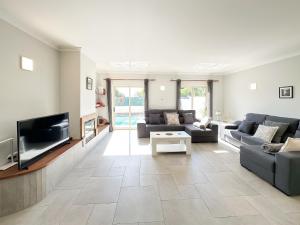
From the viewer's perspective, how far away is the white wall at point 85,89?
4284mm

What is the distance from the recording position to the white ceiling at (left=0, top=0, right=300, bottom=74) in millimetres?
→ 2244

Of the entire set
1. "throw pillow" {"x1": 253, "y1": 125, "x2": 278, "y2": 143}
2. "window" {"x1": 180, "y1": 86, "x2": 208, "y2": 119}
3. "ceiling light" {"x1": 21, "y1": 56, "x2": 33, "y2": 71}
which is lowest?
"throw pillow" {"x1": 253, "y1": 125, "x2": 278, "y2": 143}

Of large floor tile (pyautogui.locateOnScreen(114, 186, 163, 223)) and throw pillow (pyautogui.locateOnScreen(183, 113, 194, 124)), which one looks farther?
throw pillow (pyautogui.locateOnScreen(183, 113, 194, 124))

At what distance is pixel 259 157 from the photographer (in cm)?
310

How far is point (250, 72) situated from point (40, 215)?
6.74m

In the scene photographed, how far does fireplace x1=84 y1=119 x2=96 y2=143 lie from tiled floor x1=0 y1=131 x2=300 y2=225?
855 mm

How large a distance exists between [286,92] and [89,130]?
531 cm

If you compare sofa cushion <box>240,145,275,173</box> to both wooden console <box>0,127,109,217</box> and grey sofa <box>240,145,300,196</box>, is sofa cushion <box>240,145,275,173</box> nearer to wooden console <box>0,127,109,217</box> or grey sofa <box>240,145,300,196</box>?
grey sofa <box>240,145,300,196</box>

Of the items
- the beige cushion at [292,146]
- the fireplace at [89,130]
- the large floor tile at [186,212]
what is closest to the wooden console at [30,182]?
the fireplace at [89,130]

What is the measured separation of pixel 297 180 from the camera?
2535 millimetres

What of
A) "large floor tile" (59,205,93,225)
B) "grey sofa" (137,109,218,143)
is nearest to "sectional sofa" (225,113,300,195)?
"grey sofa" (137,109,218,143)

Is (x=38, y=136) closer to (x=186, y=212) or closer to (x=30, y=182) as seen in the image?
(x=30, y=182)

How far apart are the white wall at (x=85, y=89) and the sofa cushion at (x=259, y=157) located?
3687 mm

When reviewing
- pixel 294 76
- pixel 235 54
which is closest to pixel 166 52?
pixel 235 54
